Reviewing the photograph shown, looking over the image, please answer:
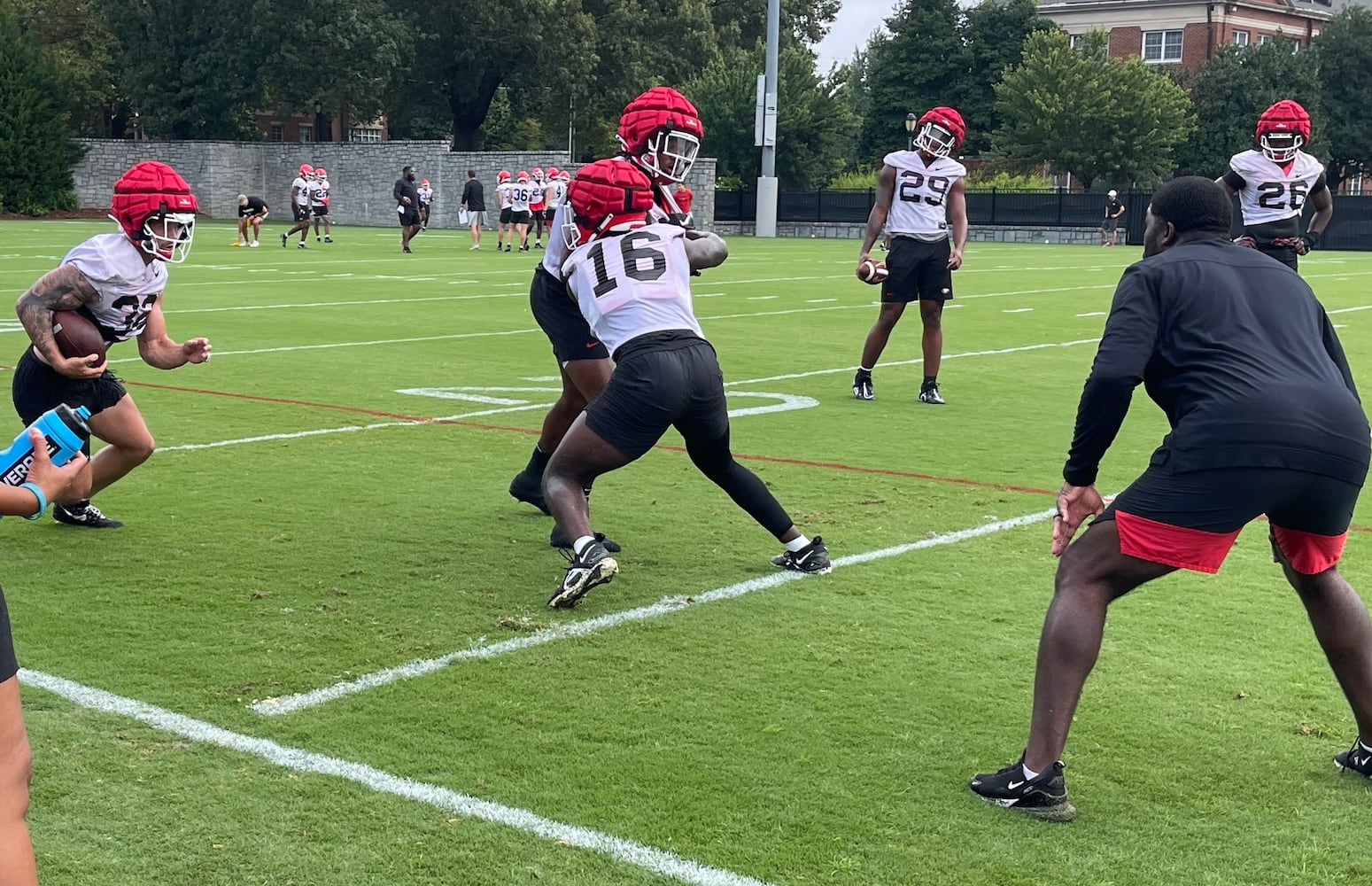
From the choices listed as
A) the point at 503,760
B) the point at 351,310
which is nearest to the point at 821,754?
the point at 503,760

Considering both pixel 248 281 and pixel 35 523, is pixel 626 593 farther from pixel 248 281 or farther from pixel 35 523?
pixel 248 281

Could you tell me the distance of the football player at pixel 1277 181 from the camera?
12.6m

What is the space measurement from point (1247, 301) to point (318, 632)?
3.38m

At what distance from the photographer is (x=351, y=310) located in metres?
18.7

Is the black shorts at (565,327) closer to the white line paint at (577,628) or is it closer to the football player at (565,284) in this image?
the football player at (565,284)

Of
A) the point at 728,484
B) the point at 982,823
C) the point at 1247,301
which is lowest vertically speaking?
the point at 982,823

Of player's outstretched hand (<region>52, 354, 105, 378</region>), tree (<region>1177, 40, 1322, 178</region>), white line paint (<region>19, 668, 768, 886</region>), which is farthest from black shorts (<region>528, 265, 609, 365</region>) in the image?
tree (<region>1177, 40, 1322, 178</region>)

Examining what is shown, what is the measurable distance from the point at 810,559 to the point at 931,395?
552 centimetres

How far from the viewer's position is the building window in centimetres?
7825

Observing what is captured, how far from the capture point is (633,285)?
6102 mm

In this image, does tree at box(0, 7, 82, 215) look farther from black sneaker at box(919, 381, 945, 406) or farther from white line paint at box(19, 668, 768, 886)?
white line paint at box(19, 668, 768, 886)

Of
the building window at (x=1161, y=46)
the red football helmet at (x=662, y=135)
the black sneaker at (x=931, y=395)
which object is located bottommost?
the black sneaker at (x=931, y=395)

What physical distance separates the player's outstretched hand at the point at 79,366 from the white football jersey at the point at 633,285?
2.10 m

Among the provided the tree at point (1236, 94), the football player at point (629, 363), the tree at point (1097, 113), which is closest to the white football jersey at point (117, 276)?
the football player at point (629, 363)
